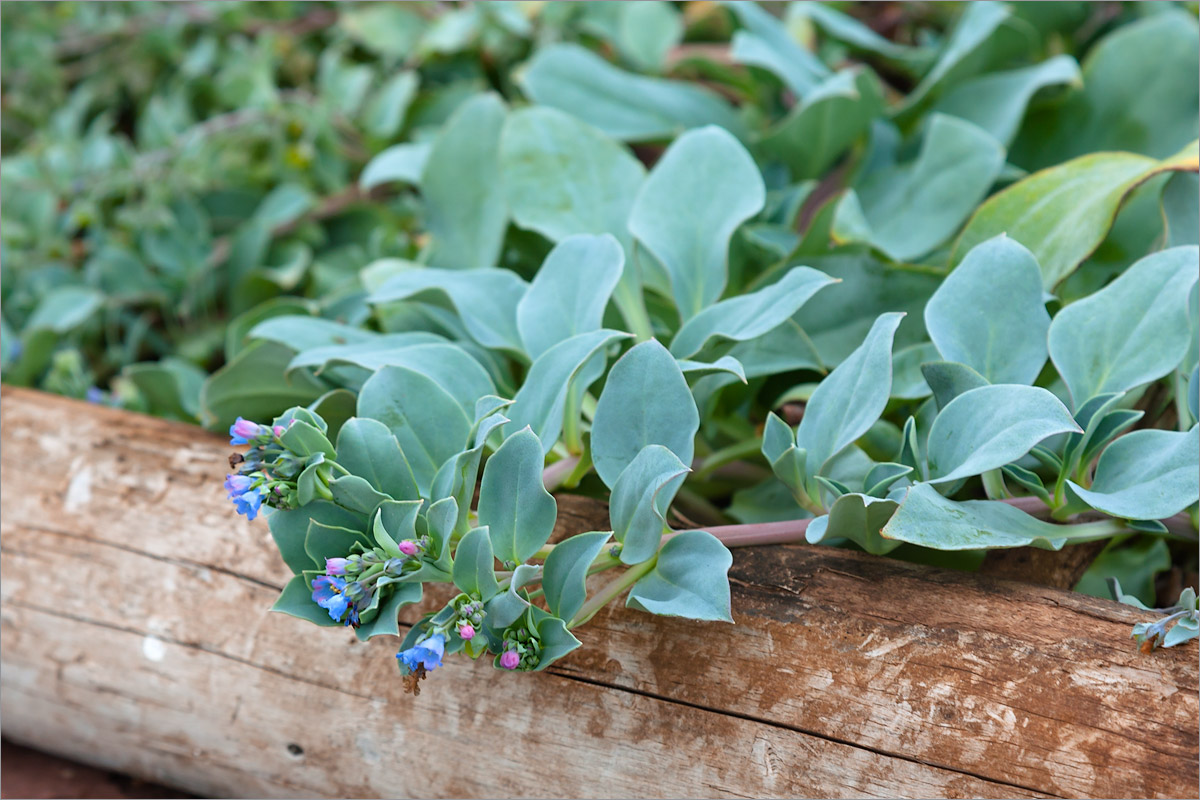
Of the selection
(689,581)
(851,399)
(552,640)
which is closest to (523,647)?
(552,640)

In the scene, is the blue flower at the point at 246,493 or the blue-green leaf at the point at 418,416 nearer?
the blue flower at the point at 246,493

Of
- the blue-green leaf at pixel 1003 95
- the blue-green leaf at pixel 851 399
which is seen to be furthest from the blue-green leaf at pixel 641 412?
the blue-green leaf at pixel 1003 95

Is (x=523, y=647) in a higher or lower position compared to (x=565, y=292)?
lower

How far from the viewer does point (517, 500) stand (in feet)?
2.28

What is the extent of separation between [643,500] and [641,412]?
4.2 inches

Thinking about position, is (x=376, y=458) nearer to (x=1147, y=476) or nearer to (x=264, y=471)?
(x=264, y=471)

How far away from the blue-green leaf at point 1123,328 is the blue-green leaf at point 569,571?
45cm

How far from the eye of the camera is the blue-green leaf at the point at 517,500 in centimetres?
68

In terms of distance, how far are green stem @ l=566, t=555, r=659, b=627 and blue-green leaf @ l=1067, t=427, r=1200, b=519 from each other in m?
0.35

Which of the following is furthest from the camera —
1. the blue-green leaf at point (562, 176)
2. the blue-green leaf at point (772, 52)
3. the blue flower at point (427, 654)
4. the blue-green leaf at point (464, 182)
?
the blue-green leaf at point (772, 52)

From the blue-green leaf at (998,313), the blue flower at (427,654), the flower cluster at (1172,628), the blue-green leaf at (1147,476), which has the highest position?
the blue-green leaf at (998,313)

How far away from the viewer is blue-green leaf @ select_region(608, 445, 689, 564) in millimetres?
672

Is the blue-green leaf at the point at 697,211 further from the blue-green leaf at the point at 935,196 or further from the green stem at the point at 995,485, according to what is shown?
the green stem at the point at 995,485

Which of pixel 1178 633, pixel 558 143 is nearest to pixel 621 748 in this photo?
pixel 1178 633
